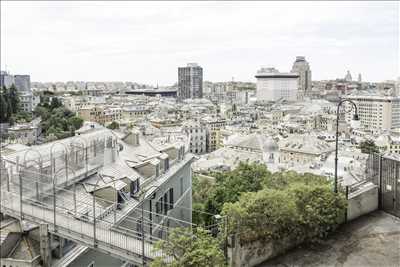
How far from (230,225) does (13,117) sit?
48266 millimetres

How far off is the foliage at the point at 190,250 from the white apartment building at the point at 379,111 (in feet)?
281

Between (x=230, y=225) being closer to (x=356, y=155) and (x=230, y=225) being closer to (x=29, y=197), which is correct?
(x=29, y=197)

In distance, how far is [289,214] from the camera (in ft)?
31.7

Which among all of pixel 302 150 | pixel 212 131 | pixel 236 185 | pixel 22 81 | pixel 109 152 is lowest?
pixel 302 150

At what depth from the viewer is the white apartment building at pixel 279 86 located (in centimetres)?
15625

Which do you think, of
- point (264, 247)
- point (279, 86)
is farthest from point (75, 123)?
point (279, 86)

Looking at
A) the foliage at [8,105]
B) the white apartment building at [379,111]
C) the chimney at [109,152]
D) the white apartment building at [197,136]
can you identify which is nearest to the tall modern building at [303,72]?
the white apartment building at [379,111]

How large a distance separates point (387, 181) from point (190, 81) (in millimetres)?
148625

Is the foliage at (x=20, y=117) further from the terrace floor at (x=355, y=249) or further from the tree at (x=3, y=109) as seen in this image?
the terrace floor at (x=355, y=249)

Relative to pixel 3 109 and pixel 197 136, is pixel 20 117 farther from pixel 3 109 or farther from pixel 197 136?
pixel 197 136

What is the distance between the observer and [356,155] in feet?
142

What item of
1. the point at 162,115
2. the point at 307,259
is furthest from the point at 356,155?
the point at 162,115

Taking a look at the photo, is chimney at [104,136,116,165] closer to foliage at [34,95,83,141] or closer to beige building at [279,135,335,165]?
foliage at [34,95,83,141]

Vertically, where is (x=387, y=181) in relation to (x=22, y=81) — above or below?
below
